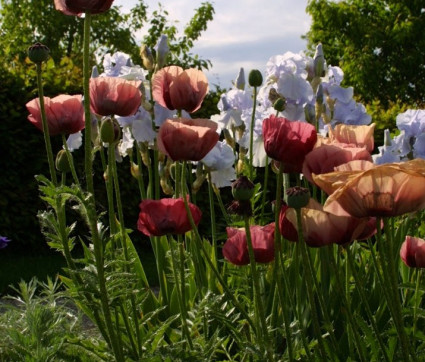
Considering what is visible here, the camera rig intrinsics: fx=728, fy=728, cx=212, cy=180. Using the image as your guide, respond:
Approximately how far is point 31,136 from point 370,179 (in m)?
5.59

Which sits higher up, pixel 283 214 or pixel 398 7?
pixel 398 7

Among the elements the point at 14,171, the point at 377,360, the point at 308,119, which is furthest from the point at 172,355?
the point at 14,171

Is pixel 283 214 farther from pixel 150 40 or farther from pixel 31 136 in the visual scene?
pixel 150 40

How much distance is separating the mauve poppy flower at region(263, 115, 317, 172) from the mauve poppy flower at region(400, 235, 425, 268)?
0.48 metres

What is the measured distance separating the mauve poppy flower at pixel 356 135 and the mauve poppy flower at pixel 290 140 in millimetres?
116

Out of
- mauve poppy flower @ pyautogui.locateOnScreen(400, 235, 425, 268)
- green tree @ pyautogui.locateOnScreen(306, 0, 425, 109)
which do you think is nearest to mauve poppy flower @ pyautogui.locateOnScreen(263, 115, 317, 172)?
mauve poppy flower @ pyautogui.locateOnScreen(400, 235, 425, 268)

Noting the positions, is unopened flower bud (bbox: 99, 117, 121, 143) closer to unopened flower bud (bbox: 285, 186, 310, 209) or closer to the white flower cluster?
unopened flower bud (bbox: 285, 186, 310, 209)

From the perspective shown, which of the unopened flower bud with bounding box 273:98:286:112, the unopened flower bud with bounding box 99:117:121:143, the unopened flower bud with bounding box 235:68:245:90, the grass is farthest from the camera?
the grass

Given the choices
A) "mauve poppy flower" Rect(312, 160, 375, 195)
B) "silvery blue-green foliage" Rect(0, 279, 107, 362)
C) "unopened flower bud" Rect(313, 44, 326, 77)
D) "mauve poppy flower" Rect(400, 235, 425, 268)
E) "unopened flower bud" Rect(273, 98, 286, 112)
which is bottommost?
"silvery blue-green foliage" Rect(0, 279, 107, 362)

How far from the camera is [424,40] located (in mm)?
17688

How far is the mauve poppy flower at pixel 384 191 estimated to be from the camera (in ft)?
3.60

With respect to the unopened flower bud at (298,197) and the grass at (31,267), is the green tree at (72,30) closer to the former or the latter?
the grass at (31,267)

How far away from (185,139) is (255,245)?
13.3 inches

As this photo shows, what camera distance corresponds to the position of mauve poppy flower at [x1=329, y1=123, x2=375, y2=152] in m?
1.42
